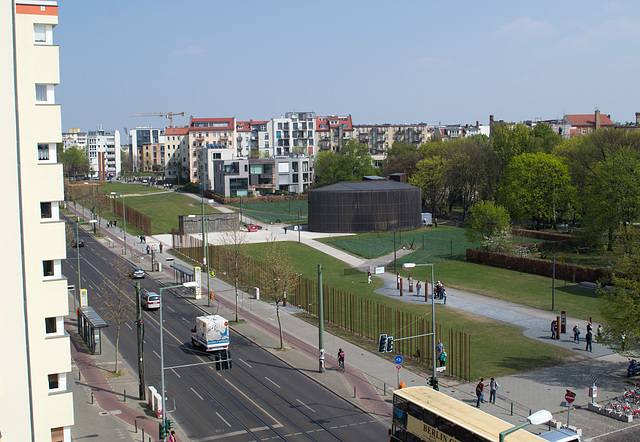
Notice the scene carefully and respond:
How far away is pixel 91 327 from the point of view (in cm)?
4188

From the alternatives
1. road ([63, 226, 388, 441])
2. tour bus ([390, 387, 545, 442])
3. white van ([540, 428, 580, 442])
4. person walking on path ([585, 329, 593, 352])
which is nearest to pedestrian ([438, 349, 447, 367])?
road ([63, 226, 388, 441])

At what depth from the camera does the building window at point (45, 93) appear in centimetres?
1864

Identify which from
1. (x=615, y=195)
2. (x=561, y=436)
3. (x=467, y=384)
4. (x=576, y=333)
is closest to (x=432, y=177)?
(x=615, y=195)

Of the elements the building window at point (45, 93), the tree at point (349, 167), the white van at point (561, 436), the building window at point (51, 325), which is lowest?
the white van at point (561, 436)

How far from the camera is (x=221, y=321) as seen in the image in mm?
41094

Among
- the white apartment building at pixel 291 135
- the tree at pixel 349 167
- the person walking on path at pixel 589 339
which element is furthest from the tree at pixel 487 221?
the white apartment building at pixel 291 135

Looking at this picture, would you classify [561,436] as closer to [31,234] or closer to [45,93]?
[31,234]

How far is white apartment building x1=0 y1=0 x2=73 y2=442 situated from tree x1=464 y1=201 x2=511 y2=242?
2549 inches

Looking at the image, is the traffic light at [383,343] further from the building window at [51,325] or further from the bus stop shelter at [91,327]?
the building window at [51,325]

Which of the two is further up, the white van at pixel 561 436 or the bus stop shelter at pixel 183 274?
the white van at pixel 561 436

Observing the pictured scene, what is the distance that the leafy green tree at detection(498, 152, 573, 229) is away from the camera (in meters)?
94.9

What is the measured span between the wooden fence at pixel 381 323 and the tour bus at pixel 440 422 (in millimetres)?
10854

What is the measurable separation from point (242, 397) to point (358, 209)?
70148 mm

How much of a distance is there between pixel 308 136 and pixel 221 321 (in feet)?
494
